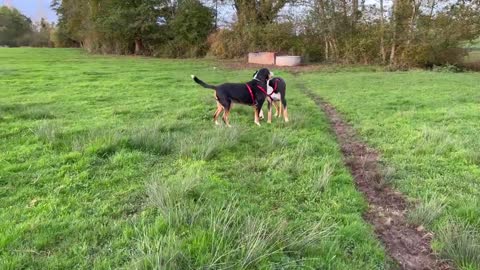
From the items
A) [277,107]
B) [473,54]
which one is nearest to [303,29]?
[473,54]

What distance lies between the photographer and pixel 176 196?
3961mm

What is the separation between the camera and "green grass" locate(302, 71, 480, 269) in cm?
368

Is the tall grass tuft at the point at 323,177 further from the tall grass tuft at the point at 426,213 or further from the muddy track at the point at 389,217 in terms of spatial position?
the tall grass tuft at the point at 426,213

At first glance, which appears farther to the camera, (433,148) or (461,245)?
(433,148)

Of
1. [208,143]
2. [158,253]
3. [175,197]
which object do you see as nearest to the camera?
[158,253]

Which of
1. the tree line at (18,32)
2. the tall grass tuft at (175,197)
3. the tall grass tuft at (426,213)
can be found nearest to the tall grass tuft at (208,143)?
the tall grass tuft at (175,197)

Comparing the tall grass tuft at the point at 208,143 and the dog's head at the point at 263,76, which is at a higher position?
the dog's head at the point at 263,76

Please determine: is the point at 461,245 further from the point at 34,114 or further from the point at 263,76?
the point at 34,114

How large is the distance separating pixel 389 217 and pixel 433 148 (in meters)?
2.70

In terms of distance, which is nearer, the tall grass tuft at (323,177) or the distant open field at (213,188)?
the distant open field at (213,188)

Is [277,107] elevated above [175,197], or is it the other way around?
[277,107]

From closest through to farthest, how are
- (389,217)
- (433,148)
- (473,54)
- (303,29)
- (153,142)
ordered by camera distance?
(389,217) → (153,142) → (433,148) → (473,54) → (303,29)

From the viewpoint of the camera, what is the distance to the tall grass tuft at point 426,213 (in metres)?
3.89

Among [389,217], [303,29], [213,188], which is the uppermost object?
[303,29]
